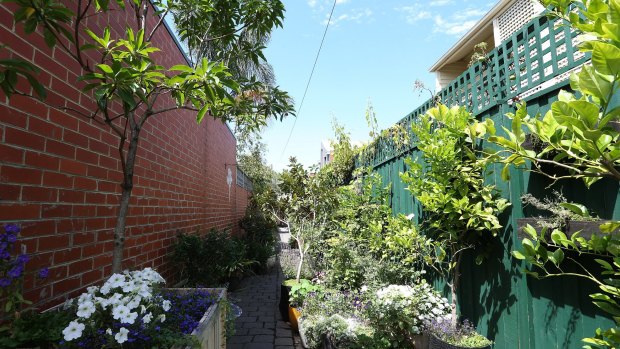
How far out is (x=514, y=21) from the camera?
6.67 m

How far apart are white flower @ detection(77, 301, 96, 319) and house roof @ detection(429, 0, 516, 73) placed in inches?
325

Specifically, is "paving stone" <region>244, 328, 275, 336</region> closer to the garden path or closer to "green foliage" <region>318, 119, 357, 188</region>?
the garden path

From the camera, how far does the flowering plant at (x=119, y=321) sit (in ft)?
4.22

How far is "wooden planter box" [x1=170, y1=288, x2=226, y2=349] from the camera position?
5.72ft

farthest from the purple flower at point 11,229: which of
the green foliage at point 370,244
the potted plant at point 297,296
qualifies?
the potted plant at point 297,296

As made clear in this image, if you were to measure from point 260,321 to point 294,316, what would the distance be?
74cm

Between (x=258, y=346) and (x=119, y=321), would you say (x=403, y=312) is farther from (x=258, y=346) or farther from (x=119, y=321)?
(x=119, y=321)

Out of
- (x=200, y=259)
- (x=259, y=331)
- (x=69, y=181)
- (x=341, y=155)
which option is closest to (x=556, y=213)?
(x=69, y=181)

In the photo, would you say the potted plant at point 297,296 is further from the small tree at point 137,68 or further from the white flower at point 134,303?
the white flower at point 134,303

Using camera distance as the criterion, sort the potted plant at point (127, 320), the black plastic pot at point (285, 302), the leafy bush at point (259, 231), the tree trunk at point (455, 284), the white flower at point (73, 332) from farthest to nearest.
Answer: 1. the leafy bush at point (259, 231)
2. the black plastic pot at point (285, 302)
3. the tree trunk at point (455, 284)
4. the potted plant at point (127, 320)
5. the white flower at point (73, 332)

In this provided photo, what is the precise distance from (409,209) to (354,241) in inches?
37.5

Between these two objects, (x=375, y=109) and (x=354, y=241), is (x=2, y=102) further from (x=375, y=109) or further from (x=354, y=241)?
(x=375, y=109)

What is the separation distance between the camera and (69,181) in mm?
1861

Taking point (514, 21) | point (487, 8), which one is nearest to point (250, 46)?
point (514, 21)
